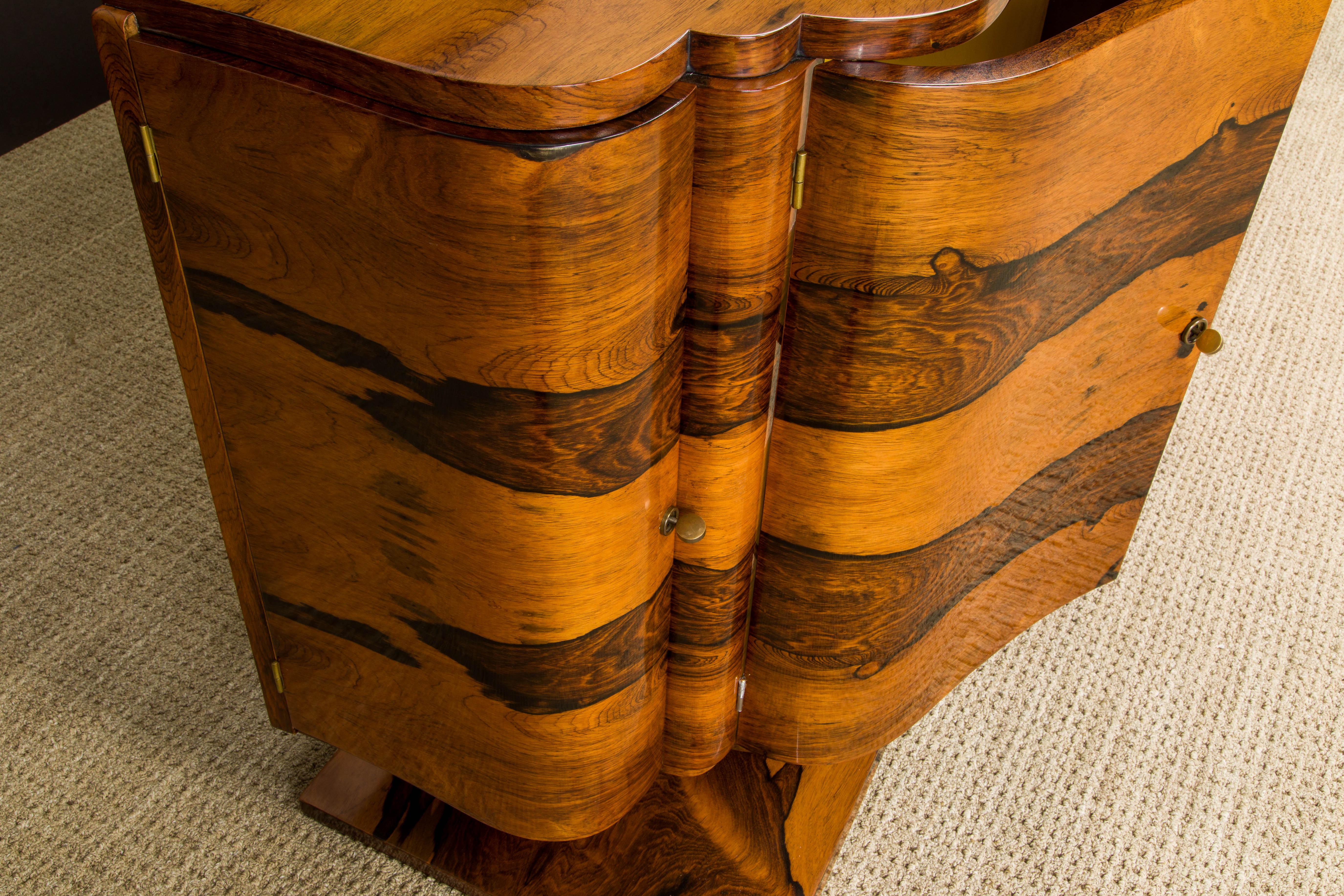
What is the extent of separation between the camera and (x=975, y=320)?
534 millimetres

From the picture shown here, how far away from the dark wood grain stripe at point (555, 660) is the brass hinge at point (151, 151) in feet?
0.75

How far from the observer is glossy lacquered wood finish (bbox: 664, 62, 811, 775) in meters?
0.44

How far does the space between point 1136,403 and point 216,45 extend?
22.8 inches

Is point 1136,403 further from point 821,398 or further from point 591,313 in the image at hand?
point 591,313

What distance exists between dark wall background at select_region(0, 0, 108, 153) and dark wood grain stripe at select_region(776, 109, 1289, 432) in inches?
44.6

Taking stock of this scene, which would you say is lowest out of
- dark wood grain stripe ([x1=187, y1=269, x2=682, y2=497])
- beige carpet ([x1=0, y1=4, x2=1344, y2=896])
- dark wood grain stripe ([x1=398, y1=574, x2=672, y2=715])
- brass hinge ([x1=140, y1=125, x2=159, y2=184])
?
beige carpet ([x1=0, y1=4, x2=1344, y2=896])

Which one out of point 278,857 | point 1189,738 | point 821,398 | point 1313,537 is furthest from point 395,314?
point 1313,537

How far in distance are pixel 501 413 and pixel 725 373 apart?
0.35 ft

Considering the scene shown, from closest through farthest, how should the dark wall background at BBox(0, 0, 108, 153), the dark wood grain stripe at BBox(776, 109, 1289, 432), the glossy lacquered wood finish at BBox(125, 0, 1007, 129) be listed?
the glossy lacquered wood finish at BBox(125, 0, 1007, 129)
the dark wood grain stripe at BBox(776, 109, 1289, 432)
the dark wall background at BBox(0, 0, 108, 153)

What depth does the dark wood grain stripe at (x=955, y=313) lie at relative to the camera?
50cm

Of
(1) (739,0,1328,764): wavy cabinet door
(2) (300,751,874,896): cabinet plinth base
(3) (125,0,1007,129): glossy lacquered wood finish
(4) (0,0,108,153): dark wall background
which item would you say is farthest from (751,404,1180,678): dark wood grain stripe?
(4) (0,0,108,153): dark wall background

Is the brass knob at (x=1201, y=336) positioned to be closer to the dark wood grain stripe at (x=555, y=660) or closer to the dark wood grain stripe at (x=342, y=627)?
the dark wood grain stripe at (x=555, y=660)

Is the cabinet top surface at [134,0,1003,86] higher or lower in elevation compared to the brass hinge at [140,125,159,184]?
higher

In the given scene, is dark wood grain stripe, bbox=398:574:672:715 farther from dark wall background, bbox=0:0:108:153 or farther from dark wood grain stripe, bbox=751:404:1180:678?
dark wall background, bbox=0:0:108:153
